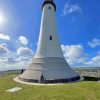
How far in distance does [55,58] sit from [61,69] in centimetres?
266

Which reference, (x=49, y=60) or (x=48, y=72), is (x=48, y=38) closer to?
(x=49, y=60)

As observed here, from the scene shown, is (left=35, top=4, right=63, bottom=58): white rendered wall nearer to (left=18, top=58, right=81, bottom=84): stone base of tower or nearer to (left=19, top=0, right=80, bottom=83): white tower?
(left=19, top=0, right=80, bottom=83): white tower

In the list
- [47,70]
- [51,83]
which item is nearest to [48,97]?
[51,83]

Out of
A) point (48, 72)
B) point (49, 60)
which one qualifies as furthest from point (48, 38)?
point (48, 72)

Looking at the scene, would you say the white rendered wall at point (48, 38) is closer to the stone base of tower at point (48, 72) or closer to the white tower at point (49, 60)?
the white tower at point (49, 60)

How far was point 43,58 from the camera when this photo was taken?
29.4 meters

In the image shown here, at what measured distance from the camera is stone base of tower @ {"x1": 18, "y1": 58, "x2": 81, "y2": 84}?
26.2 meters

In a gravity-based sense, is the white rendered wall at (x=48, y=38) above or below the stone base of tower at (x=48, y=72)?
above

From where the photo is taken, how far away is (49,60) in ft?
94.7

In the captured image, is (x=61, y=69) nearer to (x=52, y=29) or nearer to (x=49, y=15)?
(x=52, y=29)

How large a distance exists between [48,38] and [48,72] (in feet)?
23.8

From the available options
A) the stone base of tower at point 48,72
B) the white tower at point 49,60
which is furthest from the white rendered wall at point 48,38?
the stone base of tower at point 48,72

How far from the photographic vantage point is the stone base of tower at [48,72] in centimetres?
2620

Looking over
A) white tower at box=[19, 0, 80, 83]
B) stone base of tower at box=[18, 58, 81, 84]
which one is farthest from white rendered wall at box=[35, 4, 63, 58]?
stone base of tower at box=[18, 58, 81, 84]
